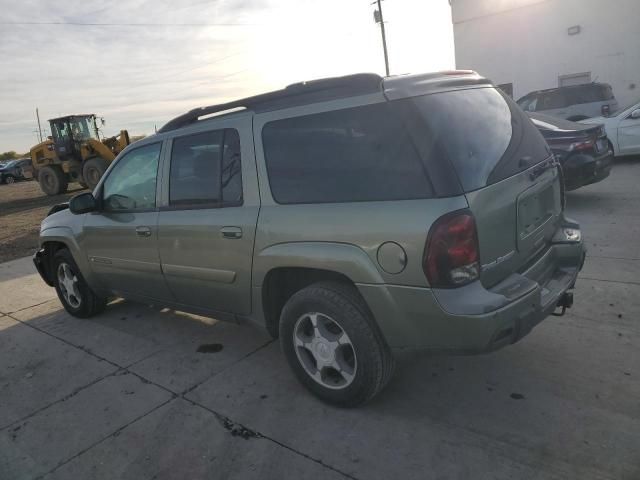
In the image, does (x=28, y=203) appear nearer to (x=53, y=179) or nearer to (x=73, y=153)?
(x=53, y=179)

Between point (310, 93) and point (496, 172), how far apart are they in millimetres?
1165

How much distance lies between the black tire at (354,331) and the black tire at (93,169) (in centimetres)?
1739

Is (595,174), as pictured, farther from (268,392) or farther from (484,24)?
(484,24)

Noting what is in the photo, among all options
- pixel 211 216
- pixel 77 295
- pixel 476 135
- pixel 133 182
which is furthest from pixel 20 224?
pixel 476 135

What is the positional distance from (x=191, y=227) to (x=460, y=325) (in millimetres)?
1999

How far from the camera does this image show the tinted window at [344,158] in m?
2.60

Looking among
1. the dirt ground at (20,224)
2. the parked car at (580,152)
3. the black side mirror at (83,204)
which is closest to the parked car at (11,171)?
the dirt ground at (20,224)

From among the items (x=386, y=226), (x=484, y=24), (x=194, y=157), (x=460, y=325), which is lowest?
(x=460, y=325)

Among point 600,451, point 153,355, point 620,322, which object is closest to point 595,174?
point 620,322

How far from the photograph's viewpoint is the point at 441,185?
248cm

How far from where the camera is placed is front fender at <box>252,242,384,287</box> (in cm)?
269

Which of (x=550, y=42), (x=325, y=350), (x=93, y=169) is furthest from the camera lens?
(x=550, y=42)

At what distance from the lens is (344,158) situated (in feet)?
9.29

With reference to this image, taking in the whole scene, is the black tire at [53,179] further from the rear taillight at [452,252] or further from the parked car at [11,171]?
the rear taillight at [452,252]
